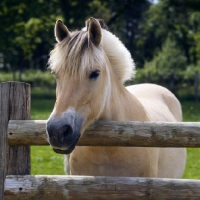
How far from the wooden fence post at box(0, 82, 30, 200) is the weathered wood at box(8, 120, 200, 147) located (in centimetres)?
8

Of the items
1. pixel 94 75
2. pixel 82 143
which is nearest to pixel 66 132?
pixel 82 143

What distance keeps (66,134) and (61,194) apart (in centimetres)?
48

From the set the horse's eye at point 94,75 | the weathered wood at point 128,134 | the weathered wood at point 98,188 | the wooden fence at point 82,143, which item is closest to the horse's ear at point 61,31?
the horse's eye at point 94,75

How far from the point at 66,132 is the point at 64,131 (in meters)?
0.03

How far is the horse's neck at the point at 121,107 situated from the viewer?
405 centimetres

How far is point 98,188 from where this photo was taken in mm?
3455

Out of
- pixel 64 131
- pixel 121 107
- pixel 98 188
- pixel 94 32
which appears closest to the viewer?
pixel 64 131

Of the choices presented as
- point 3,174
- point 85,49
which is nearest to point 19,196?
point 3,174

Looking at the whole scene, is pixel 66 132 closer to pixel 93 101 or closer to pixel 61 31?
pixel 93 101

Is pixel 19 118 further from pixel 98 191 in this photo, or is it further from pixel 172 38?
pixel 172 38

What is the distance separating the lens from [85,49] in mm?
3666

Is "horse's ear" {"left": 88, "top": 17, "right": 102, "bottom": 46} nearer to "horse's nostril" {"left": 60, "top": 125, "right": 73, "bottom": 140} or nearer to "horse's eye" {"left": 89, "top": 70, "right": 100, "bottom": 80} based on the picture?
"horse's eye" {"left": 89, "top": 70, "right": 100, "bottom": 80}

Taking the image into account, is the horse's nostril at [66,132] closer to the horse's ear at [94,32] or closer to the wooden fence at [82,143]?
the wooden fence at [82,143]

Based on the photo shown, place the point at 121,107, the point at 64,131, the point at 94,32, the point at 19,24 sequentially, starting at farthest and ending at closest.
Answer: the point at 19,24, the point at 121,107, the point at 94,32, the point at 64,131
